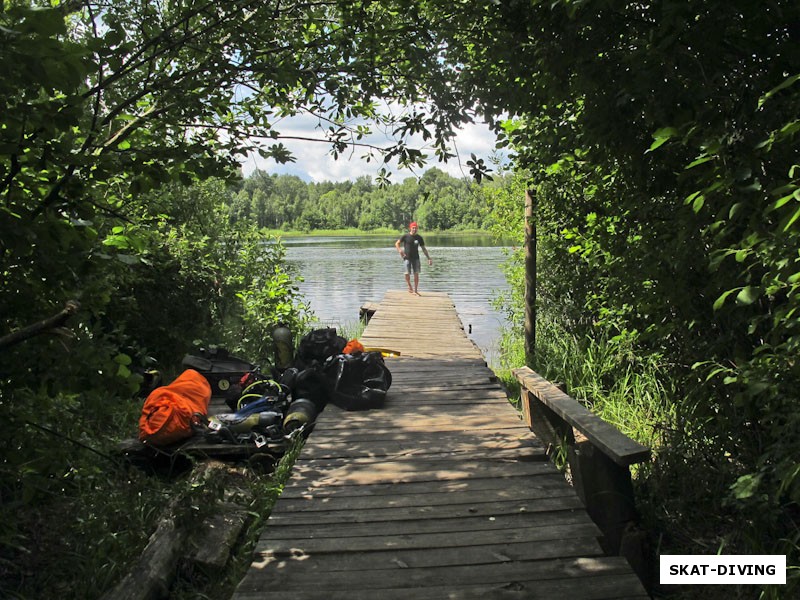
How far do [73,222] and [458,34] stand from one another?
2.75 m

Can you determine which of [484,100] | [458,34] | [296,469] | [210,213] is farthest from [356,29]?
[210,213]

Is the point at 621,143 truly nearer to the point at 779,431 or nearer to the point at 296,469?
the point at 779,431

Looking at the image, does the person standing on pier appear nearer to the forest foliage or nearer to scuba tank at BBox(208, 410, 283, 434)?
the forest foliage

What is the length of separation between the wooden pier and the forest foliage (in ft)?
2.88

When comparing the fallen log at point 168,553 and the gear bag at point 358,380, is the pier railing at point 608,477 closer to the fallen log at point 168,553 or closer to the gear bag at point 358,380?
the gear bag at point 358,380

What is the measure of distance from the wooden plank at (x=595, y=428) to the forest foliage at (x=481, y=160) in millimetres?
517

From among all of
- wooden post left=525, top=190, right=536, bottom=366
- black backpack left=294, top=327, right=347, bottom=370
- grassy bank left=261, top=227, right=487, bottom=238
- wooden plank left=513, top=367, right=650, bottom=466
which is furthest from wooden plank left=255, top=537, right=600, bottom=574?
grassy bank left=261, top=227, right=487, bottom=238

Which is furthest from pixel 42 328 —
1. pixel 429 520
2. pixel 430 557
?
pixel 429 520

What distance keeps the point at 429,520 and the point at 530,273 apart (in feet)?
17.1

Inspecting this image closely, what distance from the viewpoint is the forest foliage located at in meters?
2.24

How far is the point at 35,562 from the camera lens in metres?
3.48

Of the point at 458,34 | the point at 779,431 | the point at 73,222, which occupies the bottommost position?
the point at 779,431

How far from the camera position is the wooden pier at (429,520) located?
2848 millimetres

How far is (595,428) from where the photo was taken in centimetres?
410
